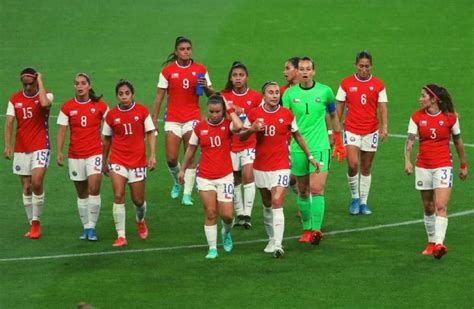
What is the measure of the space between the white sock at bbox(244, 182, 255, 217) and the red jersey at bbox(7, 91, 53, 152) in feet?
10.3

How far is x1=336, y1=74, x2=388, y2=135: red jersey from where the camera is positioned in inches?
1069

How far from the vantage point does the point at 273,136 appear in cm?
2428

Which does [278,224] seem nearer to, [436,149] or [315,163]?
[315,163]

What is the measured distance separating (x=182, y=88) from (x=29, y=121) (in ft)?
10.1

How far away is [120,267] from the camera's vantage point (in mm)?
24000

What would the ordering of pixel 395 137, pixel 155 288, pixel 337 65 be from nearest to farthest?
pixel 155 288 → pixel 395 137 → pixel 337 65

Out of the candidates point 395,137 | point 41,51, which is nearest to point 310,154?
point 395,137

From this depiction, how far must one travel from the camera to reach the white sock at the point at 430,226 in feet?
80.1

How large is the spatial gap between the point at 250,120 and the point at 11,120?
150 inches

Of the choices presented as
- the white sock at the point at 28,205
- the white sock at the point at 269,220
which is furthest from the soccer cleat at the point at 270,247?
the white sock at the point at 28,205

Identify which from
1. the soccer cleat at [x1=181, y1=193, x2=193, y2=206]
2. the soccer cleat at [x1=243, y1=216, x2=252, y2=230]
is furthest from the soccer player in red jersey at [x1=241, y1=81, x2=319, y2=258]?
the soccer cleat at [x1=181, y1=193, x2=193, y2=206]

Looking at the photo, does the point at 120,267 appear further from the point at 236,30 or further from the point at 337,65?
the point at 236,30

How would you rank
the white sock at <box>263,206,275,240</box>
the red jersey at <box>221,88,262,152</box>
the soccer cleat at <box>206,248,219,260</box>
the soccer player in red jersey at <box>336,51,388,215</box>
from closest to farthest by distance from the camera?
the soccer cleat at <box>206,248,219,260</box>, the white sock at <box>263,206,275,240</box>, the red jersey at <box>221,88,262,152</box>, the soccer player in red jersey at <box>336,51,388,215</box>

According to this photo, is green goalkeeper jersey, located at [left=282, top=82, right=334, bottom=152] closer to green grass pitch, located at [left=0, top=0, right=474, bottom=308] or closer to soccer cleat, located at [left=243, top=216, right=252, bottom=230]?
green grass pitch, located at [left=0, top=0, right=474, bottom=308]
